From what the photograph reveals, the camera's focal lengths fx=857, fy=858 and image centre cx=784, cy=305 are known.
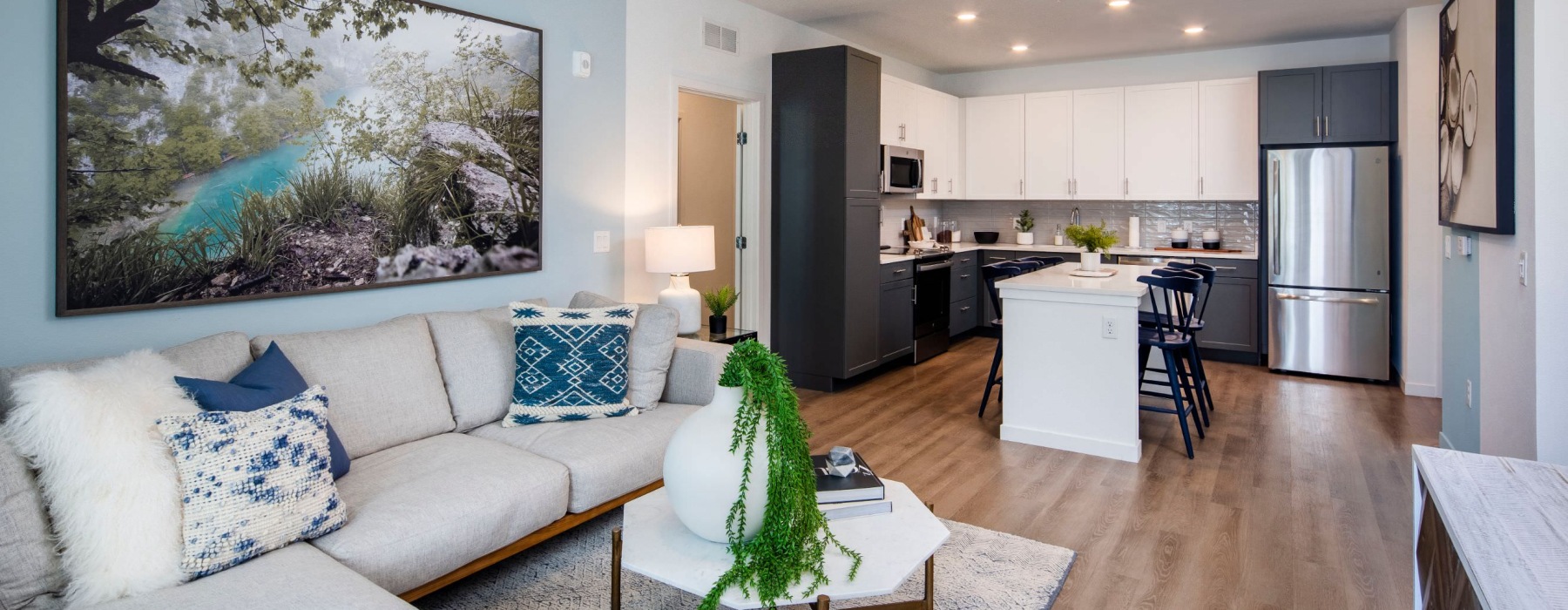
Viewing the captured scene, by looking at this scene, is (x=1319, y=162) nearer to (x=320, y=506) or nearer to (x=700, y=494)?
(x=700, y=494)

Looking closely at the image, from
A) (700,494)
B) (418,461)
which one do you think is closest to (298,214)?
(418,461)

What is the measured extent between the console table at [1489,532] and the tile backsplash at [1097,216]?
17.7ft

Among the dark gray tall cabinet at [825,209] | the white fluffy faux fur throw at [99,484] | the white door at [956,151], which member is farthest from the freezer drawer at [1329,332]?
the white fluffy faux fur throw at [99,484]

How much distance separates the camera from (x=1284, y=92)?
598 centimetres

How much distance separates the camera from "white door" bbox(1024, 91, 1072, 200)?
7156mm

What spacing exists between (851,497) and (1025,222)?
5.87 meters

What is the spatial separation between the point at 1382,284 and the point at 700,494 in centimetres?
560

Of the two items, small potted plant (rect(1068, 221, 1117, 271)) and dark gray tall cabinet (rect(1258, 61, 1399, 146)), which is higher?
dark gray tall cabinet (rect(1258, 61, 1399, 146))

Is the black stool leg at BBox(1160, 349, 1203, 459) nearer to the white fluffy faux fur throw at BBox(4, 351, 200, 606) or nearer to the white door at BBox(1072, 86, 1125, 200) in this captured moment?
the white door at BBox(1072, 86, 1125, 200)

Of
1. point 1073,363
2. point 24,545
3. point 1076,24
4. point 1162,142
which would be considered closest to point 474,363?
point 24,545

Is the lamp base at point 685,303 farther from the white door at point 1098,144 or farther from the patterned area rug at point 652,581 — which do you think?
the white door at point 1098,144

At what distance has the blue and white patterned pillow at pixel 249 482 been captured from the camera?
1.86 metres

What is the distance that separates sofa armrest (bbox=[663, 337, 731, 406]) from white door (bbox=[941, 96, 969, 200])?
4.42 m

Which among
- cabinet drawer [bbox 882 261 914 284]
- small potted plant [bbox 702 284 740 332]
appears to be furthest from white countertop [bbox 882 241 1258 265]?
small potted plant [bbox 702 284 740 332]
